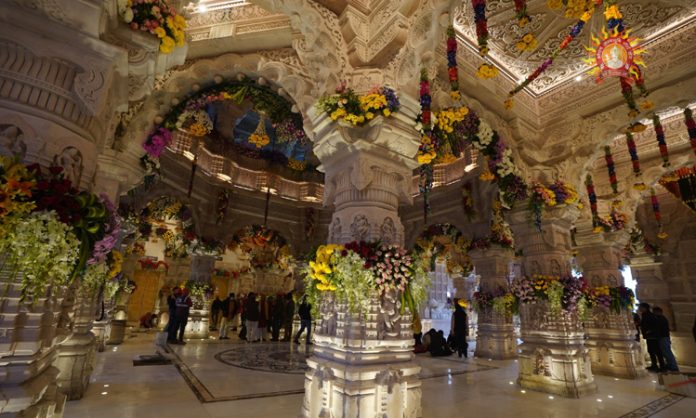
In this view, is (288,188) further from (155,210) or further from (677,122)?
(677,122)

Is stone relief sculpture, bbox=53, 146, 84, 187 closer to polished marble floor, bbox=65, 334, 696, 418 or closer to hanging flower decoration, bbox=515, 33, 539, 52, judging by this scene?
polished marble floor, bbox=65, 334, 696, 418

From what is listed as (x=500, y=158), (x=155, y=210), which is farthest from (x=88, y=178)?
(x=155, y=210)

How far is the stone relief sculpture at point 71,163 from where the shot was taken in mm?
2330

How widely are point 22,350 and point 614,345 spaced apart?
10.7 m

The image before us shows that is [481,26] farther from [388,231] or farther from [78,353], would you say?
[78,353]

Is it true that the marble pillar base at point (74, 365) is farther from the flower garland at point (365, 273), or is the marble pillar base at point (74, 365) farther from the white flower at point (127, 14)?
the white flower at point (127, 14)

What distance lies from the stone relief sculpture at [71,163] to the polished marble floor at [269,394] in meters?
3.06

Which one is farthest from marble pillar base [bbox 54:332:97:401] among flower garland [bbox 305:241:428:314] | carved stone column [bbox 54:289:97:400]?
flower garland [bbox 305:241:428:314]

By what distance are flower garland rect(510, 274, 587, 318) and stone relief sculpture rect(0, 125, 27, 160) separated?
24.3 feet

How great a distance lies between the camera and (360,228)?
3879mm

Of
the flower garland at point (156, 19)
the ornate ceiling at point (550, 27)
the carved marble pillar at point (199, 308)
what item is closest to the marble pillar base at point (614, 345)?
the ornate ceiling at point (550, 27)

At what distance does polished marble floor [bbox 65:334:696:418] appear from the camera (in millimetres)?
4242

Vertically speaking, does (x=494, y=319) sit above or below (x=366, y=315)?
below

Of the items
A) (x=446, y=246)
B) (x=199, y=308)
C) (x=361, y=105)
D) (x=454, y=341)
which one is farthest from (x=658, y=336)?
(x=199, y=308)
